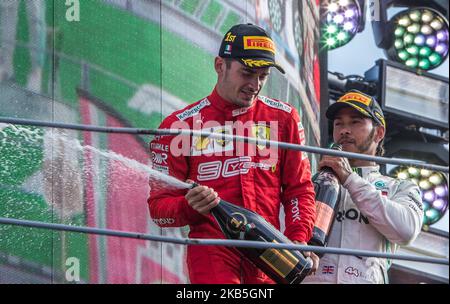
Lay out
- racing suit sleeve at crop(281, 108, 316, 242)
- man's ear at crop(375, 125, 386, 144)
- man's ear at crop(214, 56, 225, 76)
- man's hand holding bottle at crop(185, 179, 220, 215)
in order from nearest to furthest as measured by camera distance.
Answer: man's hand holding bottle at crop(185, 179, 220, 215)
racing suit sleeve at crop(281, 108, 316, 242)
man's ear at crop(214, 56, 225, 76)
man's ear at crop(375, 125, 386, 144)

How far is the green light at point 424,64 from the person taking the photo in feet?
44.1

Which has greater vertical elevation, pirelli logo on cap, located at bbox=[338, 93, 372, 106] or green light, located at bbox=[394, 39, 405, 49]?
green light, located at bbox=[394, 39, 405, 49]

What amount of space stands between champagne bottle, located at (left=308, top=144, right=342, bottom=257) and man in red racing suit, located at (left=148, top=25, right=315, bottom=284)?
0.26 meters

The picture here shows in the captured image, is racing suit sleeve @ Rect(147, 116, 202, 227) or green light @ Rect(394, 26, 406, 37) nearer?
racing suit sleeve @ Rect(147, 116, 202, 227)

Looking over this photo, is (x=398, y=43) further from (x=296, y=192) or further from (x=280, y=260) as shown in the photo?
(x=280, y=260)

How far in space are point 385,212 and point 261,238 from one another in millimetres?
987

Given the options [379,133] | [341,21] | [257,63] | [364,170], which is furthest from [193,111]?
[341,21]

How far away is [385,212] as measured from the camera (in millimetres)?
6301

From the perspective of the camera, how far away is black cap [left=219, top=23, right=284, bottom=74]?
233 inches

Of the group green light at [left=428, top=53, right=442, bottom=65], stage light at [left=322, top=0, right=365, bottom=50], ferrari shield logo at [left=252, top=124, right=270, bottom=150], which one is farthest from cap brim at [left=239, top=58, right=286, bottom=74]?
green light at [left=428, top=53, right=442, bottom=65]

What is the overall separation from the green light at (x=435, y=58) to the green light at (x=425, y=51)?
5cm

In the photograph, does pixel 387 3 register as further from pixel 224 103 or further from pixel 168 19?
pixel 224 103

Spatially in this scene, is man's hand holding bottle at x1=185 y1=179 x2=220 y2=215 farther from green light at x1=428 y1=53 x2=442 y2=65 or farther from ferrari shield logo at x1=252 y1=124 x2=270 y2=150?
green light at x1=428 y1=53 x2=442 y2=65

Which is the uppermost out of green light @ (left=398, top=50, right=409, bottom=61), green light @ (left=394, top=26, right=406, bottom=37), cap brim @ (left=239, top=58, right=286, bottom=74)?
green light @ (left=394, top=26, right=406, bottom=37)
